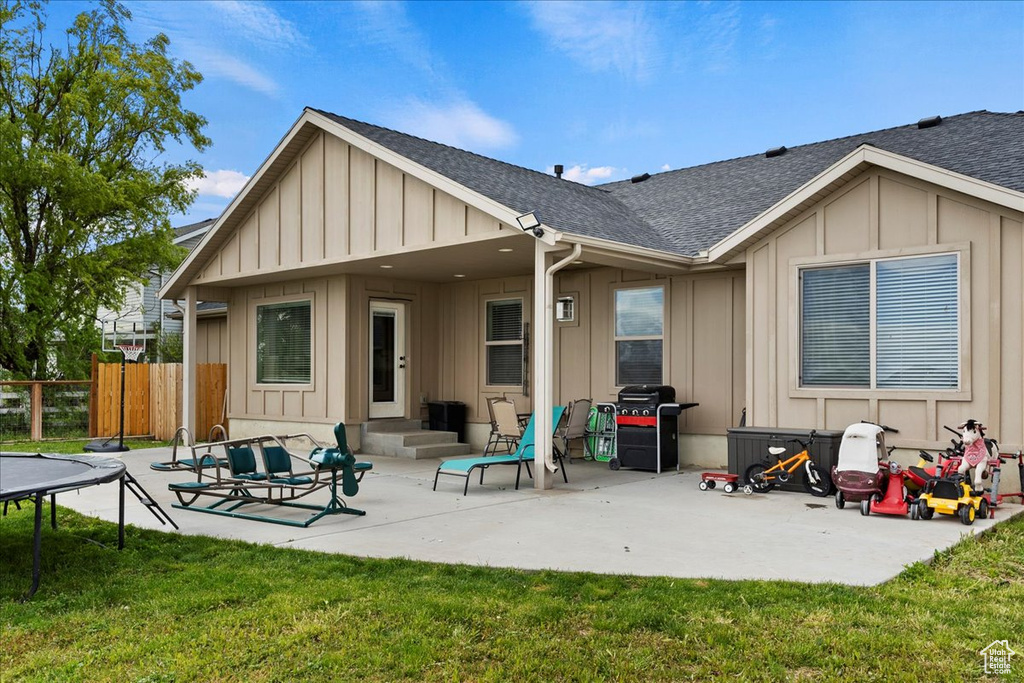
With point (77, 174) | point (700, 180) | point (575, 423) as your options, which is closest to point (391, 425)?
point (575, 423)

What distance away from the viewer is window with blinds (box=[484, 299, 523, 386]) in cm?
1247

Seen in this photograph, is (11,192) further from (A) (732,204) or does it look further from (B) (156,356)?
(A) (732,204)

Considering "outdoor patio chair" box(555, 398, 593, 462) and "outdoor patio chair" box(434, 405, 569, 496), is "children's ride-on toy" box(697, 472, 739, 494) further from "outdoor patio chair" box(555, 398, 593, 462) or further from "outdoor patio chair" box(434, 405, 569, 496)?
"outdoor patio chair" box(555, 398, 593, 462)

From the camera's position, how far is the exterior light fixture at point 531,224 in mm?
8148

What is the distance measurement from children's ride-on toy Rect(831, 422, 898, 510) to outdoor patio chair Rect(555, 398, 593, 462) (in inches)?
165

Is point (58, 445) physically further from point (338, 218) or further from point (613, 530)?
point (613, 530)

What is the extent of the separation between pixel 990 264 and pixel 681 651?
5956 mm

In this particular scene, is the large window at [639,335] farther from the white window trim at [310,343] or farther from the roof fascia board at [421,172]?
the white window trim at [310,343]

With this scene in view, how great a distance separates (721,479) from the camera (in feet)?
27.3

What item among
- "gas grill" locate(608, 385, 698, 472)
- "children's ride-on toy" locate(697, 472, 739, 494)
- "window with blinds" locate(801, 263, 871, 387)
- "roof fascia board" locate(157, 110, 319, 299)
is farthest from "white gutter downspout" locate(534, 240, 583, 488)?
"roof fascia board" locate(157, 110, 319, 299)

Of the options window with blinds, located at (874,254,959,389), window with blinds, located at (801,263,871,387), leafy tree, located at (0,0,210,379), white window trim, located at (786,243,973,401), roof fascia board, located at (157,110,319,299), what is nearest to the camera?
white window trim, located at (786,243,973,401)

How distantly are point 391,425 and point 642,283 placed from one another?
4637 millimetres

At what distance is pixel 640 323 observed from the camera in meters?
11.0

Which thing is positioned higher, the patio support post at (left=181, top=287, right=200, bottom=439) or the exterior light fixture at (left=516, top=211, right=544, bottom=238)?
the exterior light fixture at (left=516, top=211, right=544, bottom=238)
